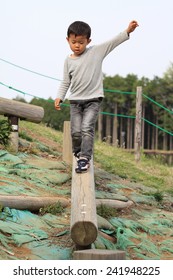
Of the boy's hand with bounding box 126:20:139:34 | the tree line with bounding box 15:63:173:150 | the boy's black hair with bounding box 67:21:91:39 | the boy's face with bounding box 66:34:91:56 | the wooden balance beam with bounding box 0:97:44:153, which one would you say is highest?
the tree line with bounding box 15:63:173:150

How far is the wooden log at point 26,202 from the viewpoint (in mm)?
6949

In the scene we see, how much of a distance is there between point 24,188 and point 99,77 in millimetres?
1899

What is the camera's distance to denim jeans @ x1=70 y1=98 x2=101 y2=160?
21.4ft

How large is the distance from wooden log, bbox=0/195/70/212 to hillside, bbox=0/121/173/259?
59mm

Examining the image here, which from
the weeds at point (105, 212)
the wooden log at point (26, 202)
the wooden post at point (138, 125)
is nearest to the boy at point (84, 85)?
the wooden log at point (26, 202)

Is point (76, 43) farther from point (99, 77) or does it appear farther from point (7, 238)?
point (7, 238)

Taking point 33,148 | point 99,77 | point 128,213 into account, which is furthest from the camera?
point 33,148

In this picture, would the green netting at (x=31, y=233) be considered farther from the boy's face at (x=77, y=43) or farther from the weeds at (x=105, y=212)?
the boy's face at (x=77, y=43)

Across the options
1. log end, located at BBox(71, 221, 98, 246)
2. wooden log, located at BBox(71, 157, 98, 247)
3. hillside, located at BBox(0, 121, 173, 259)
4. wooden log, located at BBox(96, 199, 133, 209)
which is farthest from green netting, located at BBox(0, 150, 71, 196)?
log end, located at BBox(71, 221, 98, 246)

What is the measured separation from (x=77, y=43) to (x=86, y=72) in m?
0.35

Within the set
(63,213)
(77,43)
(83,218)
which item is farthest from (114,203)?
(77,43)

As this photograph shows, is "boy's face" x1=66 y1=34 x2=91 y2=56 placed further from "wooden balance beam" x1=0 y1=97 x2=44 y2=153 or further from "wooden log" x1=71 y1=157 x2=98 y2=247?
→ "wooden balance beam" x1=0 y1=97 x2=44 y2=153
